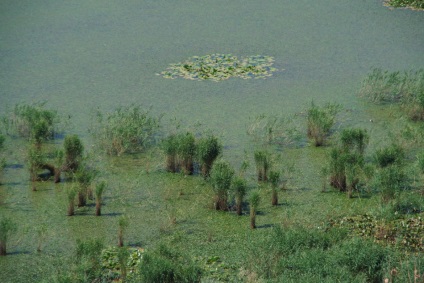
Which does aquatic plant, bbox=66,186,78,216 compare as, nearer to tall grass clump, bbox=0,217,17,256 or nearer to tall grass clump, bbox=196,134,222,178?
tall grass clump, bbox=0,217,17,256

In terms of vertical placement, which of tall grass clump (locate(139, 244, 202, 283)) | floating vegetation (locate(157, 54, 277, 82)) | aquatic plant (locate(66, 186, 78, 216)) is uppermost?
floating vegetation (locate(157, 54, 277, 82))

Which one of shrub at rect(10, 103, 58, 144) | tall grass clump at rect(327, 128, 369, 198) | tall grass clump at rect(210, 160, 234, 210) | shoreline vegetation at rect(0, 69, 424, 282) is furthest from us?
shrub at rect(10, 103, 58, 144)

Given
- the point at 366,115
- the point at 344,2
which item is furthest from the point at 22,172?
the point at 344,2

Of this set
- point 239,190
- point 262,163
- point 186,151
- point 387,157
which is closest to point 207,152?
point 186,151

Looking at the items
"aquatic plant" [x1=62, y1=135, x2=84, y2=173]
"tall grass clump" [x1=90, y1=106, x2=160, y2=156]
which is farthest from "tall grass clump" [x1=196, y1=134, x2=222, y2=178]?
"aquatic plant" [x1=62, y1=135, x2=84, y2=173]

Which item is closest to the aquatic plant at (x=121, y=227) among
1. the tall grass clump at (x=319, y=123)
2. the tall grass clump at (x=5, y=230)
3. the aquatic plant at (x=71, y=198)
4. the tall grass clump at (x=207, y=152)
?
the aquatic plant at (x=71, y=198)

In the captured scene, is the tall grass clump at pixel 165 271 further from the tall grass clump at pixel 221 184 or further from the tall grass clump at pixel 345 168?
the tall grass clump at pixel 345 168
